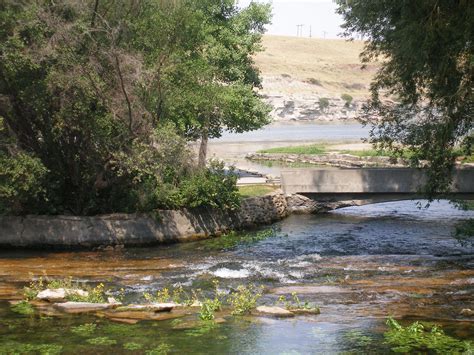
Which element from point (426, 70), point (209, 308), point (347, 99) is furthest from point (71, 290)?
point (347, 99)

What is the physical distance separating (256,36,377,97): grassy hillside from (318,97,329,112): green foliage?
5.92 metres

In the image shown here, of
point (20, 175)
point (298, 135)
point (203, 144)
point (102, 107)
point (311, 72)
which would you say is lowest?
point (20, 175)

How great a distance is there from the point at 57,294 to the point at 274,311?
5.77 meters

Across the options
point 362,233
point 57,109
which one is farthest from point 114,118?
point 362,233

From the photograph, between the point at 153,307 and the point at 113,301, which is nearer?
the point at 153,307

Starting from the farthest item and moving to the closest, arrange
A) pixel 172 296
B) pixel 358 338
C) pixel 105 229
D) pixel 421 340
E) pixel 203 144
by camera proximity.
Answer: pixel 203 144, pixel 105 229, pixel 172 296, pixel 358 338, pixel 421 340

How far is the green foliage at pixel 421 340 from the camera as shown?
13008mm

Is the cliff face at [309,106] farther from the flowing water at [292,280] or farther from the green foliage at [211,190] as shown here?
the green foliage at [211,190]

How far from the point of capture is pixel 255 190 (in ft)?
113

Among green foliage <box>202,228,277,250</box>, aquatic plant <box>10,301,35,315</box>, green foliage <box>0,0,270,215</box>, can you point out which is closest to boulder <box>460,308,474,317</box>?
aquatic plant <box>10,301,35,315</box>

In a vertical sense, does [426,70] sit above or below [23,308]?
above

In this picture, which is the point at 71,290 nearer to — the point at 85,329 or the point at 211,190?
the point at 85,329

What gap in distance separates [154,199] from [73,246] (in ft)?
11.9

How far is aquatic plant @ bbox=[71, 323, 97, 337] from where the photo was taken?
14523 millimetres
